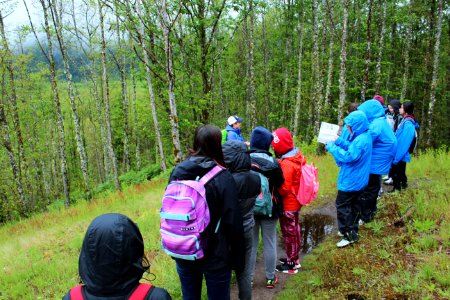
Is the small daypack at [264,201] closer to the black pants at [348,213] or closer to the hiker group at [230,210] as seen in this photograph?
the hiker group at [230,210]

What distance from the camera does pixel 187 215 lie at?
2.55 meters

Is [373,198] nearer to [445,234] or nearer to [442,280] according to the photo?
[445,234]

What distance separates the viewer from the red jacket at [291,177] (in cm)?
427

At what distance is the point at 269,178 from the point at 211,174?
1.55m

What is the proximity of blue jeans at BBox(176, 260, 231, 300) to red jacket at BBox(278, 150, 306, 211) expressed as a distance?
69.2 inches

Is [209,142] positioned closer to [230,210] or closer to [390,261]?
[230,210]

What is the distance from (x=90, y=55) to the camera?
69.3 ft

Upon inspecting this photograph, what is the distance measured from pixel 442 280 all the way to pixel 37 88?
3221 cm

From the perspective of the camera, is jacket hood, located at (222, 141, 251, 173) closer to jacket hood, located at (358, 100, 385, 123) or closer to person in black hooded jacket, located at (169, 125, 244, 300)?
person in black hooded jacket, located at (169, 125, 244, 300)

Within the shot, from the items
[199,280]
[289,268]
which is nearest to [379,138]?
[289,268]

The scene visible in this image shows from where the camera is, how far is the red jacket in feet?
14.0

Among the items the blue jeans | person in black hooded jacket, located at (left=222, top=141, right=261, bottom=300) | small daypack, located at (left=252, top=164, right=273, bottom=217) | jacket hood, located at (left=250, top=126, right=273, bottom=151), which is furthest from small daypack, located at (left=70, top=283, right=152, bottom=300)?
jacket hood, located at (left=250, top=126, right=273, bottom=151)

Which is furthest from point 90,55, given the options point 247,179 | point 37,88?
point 247,179

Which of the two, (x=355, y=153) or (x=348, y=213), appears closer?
(x=355, y=153)
